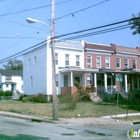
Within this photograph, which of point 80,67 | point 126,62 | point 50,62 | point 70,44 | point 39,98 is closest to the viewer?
point 39,98

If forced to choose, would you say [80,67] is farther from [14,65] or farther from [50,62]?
[14,65]

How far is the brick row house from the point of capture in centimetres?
3572

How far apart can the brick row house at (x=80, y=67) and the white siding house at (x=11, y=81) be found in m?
26.2

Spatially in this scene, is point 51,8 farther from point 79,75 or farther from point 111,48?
point 111,48

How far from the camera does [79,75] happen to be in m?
37.8

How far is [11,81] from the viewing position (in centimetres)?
6906

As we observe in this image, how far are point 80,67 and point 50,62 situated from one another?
4411 mm

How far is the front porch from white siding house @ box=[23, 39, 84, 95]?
0.28 meters

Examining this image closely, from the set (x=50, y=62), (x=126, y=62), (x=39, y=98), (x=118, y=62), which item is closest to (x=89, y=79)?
(x=50, y=62)

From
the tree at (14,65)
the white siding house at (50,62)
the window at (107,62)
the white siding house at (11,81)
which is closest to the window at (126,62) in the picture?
the window at (107,62)

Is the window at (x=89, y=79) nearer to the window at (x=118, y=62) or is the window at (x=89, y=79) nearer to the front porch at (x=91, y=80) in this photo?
the front porch at (x=91, y=80)

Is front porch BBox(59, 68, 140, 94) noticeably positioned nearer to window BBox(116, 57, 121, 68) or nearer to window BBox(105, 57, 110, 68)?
window BBox(105, 57, 110, 68)

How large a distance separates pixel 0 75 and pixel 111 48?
37.2 metres

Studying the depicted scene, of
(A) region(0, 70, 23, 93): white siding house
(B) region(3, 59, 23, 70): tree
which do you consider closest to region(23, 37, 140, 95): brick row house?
(A) region(0, 70, 23, 93): white siding house
